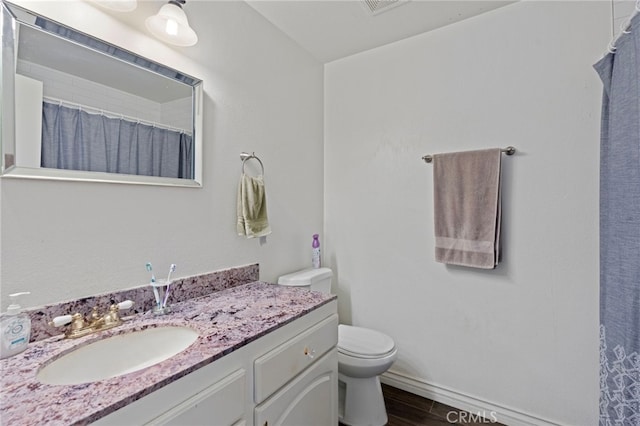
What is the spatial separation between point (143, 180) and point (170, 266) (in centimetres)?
37

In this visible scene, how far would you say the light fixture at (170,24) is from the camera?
118cm

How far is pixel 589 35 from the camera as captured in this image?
1464 mm

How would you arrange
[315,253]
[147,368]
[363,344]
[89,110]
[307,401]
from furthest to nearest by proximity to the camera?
1. [315,253]
2. [363,344]
3. [307,401]
4. [89,110]
5. [147,368]

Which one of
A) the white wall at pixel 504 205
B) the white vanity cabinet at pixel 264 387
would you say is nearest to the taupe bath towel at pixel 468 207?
the white wall at pixel 504 205

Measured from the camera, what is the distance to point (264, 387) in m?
0.98

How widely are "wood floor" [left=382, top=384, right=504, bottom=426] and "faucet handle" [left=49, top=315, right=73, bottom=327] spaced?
1.60 metres

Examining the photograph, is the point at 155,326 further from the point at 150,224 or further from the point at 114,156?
the point at 114,156

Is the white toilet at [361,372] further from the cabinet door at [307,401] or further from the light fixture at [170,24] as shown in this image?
the light fixture at [170,24]

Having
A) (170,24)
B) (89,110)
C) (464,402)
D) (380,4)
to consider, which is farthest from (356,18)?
(464,402)

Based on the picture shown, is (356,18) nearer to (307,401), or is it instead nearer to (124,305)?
(124,305)

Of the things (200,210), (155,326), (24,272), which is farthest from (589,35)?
(24,272)

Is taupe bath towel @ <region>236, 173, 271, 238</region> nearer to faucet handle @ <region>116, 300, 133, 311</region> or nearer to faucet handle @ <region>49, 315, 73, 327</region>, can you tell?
faucet handle @ <region>116, 300, 133, 311</region>

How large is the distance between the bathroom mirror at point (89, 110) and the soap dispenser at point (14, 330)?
1.25 feet

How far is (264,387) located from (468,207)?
1.39m
